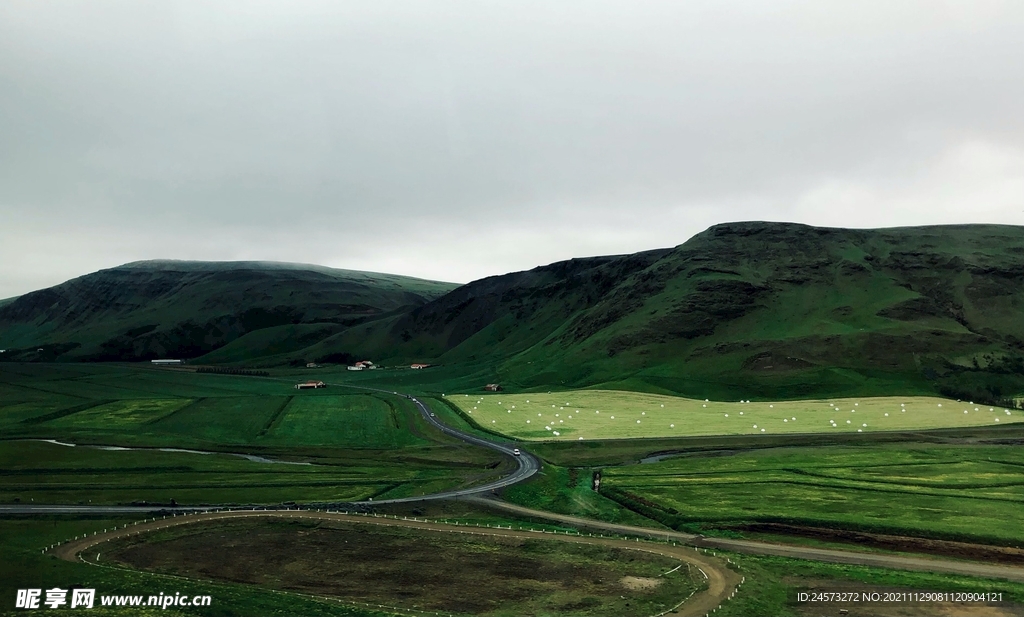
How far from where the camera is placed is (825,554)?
205ft

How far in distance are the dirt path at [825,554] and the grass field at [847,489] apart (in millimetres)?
5377

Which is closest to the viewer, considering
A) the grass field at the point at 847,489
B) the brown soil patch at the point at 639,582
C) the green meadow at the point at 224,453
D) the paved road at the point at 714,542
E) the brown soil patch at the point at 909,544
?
the brown soil patch at the point at 639,582

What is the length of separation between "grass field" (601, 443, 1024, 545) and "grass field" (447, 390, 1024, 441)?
2546 centimetres

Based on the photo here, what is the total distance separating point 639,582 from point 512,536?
16450mm

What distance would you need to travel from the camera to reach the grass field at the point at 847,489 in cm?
7050

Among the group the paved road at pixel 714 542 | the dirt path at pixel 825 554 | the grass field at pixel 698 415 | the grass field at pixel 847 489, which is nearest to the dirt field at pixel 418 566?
the dirt path at pixel 825 554

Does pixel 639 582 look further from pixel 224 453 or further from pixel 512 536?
pixel 224 453

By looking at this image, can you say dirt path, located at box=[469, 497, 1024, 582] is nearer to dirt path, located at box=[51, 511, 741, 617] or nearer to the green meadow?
dirt path, located at box=[51, 511, 741, 617]

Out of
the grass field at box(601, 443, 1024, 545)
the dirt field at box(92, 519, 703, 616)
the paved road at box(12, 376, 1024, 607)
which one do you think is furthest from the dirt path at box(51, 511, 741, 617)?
the grass field at box(601, 443, 1024, 545)

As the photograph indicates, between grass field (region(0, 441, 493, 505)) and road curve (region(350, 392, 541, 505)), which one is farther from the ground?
road curve (region(350, 392, 541, 505))

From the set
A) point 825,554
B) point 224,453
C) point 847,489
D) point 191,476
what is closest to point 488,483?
point 191,476

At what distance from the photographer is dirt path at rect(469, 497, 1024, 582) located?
57.3 metres

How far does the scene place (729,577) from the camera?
5444 cm

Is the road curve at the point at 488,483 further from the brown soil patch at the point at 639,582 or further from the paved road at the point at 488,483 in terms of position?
the brown soil patch at the point at 639,582
